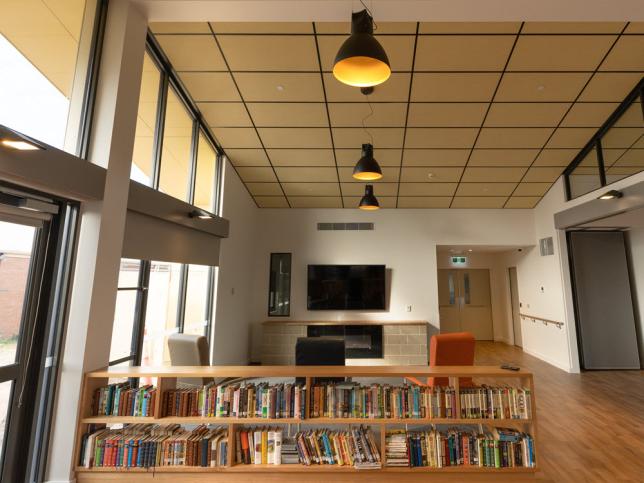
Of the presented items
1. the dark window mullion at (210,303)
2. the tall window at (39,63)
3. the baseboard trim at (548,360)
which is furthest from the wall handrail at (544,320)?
the tall window at (39,63)

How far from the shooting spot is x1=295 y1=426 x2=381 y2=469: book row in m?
2.44

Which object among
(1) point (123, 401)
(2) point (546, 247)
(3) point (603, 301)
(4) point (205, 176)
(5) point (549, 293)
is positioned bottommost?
(1) point (123, 401)

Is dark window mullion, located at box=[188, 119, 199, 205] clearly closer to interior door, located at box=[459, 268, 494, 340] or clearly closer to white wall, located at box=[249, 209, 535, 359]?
white wall, located at box=[249, 209, 535, 359]

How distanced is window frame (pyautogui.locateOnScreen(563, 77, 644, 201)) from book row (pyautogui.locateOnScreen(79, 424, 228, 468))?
20.4 feet

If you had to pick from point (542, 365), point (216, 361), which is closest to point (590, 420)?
point (542, 365)

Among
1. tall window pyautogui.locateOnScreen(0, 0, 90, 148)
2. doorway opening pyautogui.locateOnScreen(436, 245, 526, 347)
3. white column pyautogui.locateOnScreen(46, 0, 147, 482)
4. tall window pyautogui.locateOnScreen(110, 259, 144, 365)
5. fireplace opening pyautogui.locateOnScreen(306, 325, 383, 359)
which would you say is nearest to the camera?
tall window pyautogui.locateOnScreen(0, 0, 90, 148)

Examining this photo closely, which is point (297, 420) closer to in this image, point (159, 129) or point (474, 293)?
point (159, 129)

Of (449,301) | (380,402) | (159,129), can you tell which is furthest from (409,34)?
(449,301)

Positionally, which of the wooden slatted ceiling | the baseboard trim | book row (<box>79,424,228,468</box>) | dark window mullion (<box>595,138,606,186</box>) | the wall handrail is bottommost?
the baseboard trim

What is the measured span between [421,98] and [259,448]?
167 inches

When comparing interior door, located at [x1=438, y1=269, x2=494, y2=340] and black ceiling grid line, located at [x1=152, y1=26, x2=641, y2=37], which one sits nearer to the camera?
black ceiling grid line, located at [x1=152, y1=26, x2=641, y2=37]

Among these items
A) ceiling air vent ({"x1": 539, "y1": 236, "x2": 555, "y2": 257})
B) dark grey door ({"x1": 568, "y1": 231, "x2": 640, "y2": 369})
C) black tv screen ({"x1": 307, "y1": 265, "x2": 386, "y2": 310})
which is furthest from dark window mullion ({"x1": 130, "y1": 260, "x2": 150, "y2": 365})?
dark grey door ({"x1": 568, "y1": 231, "x2": 640, "y2": 369})

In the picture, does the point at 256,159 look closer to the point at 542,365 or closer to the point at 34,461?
the point at 34,461

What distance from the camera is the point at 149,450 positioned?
2.45 metres
